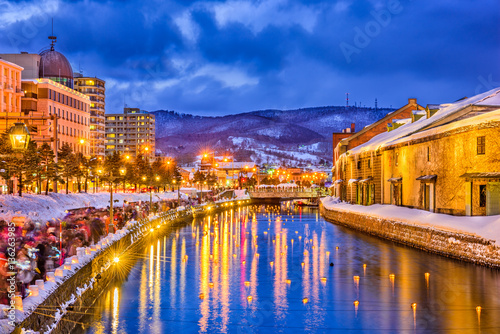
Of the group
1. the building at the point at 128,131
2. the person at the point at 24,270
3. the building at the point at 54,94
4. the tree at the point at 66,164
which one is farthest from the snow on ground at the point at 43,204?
the building at the point at 128,131

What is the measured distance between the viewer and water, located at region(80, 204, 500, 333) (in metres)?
19.1

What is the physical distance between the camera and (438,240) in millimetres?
32531

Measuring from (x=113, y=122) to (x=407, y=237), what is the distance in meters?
174

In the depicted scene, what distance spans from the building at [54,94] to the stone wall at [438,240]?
60651 millimetres

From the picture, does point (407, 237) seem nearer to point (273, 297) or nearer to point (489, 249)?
point (489, 249)

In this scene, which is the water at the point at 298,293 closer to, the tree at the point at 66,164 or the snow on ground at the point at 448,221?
the snow on ground at the point at 448,221

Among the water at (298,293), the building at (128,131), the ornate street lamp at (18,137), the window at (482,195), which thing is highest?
the building at (128,131)

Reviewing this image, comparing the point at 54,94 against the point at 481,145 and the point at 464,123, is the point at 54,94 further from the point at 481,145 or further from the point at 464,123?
the point at 481,145

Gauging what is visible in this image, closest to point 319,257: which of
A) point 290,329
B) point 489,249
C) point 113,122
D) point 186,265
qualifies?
point 186,265

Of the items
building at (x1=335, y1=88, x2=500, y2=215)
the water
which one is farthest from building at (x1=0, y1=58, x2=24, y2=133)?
building at (x1=335, y1=88, x2=500, y2=215)

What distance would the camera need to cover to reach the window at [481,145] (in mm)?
31156

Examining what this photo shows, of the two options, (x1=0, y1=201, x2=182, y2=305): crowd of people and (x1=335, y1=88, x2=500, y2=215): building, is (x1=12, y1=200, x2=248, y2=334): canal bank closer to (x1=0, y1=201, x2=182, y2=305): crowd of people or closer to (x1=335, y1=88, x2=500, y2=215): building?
(x1=0, y1=201, x2=182, y2=305): crowd of people

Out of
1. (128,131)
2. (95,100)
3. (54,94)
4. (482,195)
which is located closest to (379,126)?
(482,195)

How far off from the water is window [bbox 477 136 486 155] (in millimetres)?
6888
